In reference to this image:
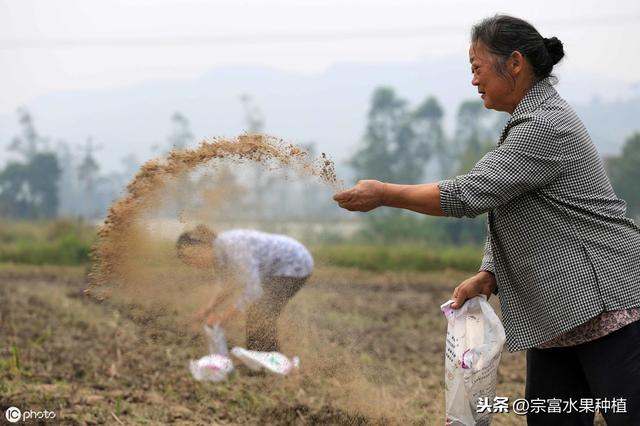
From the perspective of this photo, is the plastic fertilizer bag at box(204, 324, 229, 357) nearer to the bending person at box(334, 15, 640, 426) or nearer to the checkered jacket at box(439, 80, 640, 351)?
the bending person at box(334, 15, 640, 426)

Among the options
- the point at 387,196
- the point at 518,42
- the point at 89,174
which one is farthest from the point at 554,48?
the point at 89,174

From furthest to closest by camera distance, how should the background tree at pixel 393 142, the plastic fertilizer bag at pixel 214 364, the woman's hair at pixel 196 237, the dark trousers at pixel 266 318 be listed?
the background tree at pixel 393 142 → the plastic fertilizer bag at pixel 214 364 → the dark trousers at pixel 266 318 → the woman's hair at pixel 196 237

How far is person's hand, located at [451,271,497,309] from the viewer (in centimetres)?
279

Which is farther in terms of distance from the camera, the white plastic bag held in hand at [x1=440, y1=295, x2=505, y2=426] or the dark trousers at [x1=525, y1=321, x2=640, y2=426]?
the white plastic bag held in hand at [x1=440, y1=295, x2=505, y2=426]

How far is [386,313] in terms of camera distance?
8609 mm

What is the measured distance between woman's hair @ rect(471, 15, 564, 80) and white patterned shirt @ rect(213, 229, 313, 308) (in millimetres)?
1869

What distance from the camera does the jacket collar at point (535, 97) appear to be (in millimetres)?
2473

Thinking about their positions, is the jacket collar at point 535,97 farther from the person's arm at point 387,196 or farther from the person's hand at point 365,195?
the person's hand at point 365,195

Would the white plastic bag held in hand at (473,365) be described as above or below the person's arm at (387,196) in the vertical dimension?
below

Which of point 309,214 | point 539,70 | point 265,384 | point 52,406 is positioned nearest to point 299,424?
point 265,384

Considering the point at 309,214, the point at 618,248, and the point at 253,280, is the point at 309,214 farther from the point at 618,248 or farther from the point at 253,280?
the point at 618,248

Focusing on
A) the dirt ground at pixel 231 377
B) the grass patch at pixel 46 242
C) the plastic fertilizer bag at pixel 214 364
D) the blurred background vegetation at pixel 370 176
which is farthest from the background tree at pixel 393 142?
the plastic fertilizer bag at pixel 214 364

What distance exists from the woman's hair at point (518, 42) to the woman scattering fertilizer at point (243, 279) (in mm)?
1789

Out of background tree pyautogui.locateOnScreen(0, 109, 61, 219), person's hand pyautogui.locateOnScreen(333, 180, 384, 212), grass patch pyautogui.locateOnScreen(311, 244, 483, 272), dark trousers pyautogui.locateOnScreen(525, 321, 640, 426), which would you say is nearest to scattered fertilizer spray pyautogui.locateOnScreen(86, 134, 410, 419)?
person's hand pyautogui.locateOnScreen(333, 180, 384, 212)
